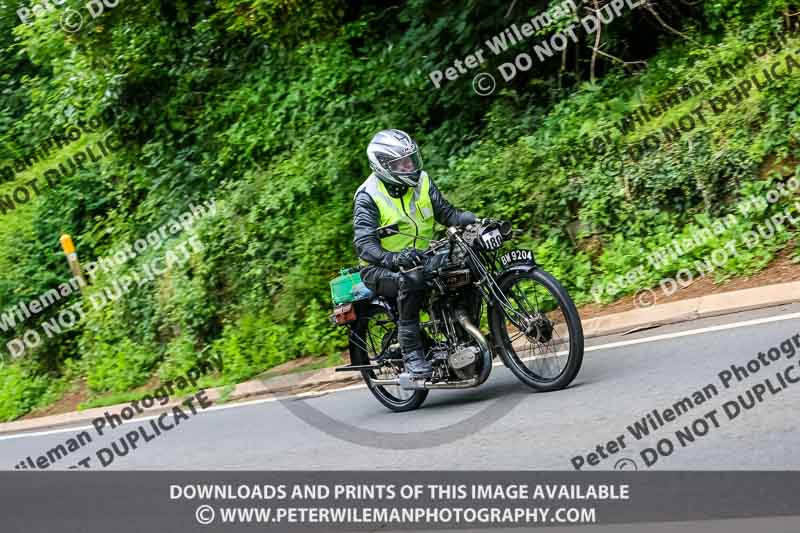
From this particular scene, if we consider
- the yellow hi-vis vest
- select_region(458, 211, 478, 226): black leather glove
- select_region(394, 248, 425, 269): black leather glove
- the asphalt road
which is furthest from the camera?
select_region(458, 211, 478, 226): black leather glove

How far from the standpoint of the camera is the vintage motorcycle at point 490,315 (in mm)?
7359

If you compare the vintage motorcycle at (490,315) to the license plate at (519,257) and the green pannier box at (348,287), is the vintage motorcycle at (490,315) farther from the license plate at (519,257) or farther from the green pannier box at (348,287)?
the green pannier box at (348,287)

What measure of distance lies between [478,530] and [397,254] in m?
2.81

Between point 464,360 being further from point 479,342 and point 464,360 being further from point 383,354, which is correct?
point 383,354

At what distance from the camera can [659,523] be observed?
499 centimetres

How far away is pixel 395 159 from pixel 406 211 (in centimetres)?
46

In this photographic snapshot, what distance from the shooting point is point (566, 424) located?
22.2 feet

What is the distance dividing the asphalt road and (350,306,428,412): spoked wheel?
0.46ft

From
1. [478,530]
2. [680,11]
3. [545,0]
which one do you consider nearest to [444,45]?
[545,0]

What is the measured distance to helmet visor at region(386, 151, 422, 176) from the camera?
25.7 feet

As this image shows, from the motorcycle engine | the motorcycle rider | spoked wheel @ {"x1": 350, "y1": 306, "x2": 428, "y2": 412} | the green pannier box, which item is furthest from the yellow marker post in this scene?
the motorcycle engine

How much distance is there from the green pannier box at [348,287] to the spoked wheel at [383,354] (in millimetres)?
189

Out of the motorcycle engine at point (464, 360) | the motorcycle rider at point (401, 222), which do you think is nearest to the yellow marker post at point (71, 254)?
the motorcycle rider at point (401, 222)

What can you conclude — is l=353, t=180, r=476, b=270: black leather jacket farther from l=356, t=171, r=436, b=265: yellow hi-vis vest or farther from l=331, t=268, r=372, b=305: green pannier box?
l=331, t=268, r=372, b=305: green pannier box
